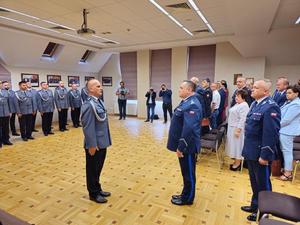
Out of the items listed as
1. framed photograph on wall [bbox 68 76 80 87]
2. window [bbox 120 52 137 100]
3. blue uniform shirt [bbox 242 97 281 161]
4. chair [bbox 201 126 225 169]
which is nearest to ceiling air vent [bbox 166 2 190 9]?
chair [bbox 201 126 225 169]

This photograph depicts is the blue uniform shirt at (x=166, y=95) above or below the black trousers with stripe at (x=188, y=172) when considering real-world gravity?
above

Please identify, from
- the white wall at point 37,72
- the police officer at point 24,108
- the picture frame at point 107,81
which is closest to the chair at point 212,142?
the police officer at point 24,108

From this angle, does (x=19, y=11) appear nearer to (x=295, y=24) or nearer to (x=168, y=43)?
(x=168, y=43)

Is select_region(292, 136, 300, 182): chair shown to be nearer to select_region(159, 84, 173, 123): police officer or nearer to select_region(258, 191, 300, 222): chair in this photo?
select_region(258, 191, 300, 222): chair

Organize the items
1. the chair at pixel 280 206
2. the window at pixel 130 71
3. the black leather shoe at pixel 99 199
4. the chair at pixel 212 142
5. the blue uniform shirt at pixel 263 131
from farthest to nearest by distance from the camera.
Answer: the window at pixel 130 71 < the chair at pixel 212 142 < the black leather shoe at pixel 99 199 < the blue uniform shirt at pixel 263 131 < the chair at pixel 280 206

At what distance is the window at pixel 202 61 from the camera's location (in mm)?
8266

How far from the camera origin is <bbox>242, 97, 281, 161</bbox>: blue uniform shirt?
2.07 meters

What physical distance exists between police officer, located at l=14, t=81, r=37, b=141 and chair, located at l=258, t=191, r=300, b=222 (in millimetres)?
5993

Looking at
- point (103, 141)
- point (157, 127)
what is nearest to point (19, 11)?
point (103, 141)

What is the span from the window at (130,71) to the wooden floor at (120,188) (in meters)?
5.35

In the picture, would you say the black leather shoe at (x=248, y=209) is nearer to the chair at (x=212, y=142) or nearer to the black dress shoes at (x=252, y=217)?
the black dress shoes at (x=252, y=217)

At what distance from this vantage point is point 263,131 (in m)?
2.12

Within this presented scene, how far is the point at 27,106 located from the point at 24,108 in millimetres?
96

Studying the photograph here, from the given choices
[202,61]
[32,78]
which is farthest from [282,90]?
[32,78]
